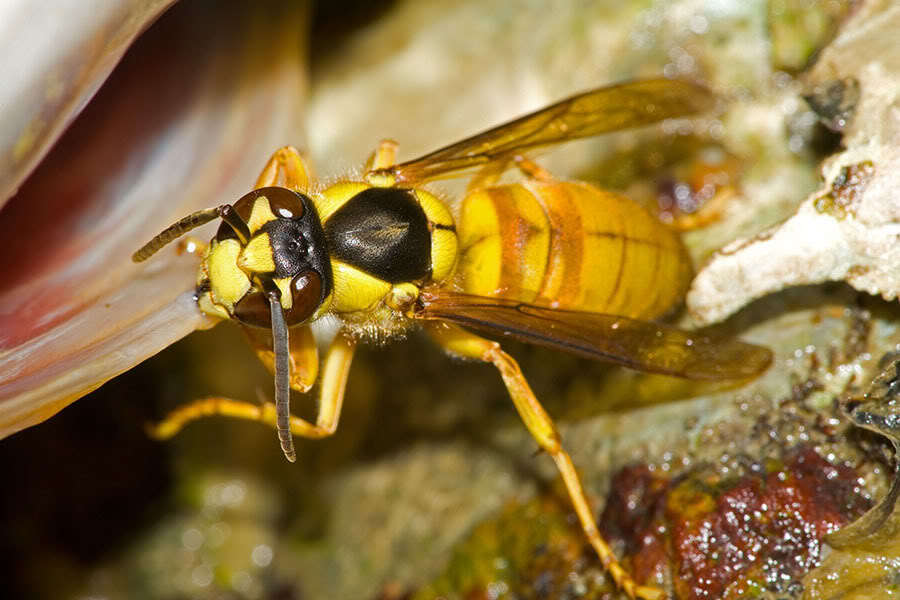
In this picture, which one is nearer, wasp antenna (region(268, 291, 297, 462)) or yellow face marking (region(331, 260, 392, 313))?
wasp antenna (region(268, 291, 297, 462))

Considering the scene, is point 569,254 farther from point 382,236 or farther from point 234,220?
point 234,220

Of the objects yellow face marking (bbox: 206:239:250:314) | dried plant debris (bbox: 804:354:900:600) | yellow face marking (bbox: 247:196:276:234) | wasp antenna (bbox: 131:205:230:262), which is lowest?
dried plant debris (bbox: 804:354:900:600)

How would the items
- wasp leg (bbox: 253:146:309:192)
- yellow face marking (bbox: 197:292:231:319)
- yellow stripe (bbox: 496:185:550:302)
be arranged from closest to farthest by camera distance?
yellow face marking (bbox: 197:292:231:319)
yellow stripe (bbox: 496:185:550:302)
wasp leg (bbox: 253:146:309:192)

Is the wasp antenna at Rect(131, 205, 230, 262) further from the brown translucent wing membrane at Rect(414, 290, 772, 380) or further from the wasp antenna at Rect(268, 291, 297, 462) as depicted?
the brown translucent wing membrane at Rect(414, 290, 772, 380)

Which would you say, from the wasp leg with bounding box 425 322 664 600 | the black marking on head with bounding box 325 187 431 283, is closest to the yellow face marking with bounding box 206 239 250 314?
the black marking on head with bounding box 325 187 431 283

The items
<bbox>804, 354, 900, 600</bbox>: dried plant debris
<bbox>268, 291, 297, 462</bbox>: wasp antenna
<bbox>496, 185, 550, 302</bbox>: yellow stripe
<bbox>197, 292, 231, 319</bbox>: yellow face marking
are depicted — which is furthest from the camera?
<bbox>496, 185, 550, 302</bbox>: yellow stripe

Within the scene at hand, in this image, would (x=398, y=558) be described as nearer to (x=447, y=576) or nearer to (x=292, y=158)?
(x=447, y=576)

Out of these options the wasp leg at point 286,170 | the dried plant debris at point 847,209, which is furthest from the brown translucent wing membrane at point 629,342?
the wasp leg at point 286,170
